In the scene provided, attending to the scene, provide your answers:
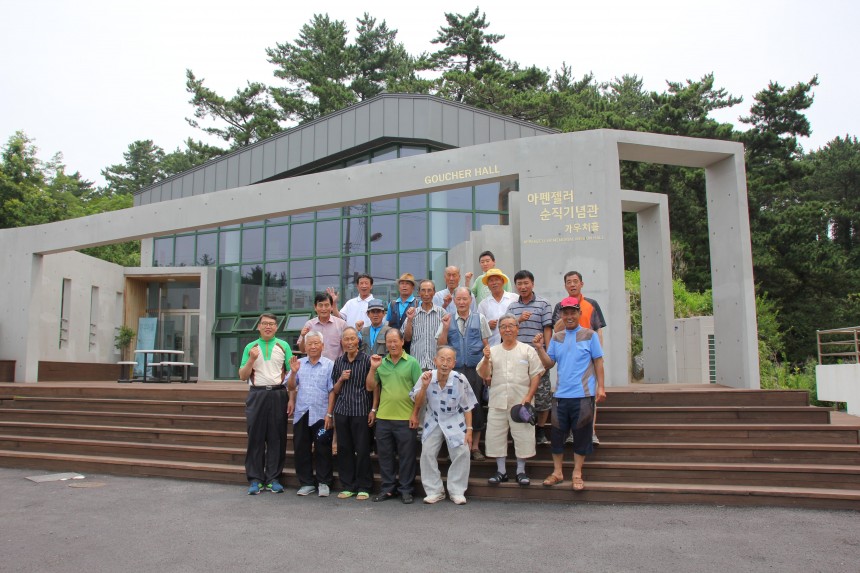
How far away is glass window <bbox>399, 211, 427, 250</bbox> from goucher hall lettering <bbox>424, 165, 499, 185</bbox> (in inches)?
311

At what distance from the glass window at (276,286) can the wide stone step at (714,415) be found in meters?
13.5

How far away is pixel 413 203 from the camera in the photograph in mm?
17469

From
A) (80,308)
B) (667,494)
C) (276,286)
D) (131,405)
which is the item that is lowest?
(667,494)

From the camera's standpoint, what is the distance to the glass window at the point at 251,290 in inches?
757

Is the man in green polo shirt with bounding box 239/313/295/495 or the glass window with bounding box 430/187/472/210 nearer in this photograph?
the man in green polo shirt with bounding box 239/313/295/495

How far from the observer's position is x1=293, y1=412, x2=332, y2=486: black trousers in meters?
6.43

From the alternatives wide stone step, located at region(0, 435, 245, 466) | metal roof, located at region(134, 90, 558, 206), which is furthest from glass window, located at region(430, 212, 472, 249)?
wide stone step, located at region(0, 435, 245, 466)

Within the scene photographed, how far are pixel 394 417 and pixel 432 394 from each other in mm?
430

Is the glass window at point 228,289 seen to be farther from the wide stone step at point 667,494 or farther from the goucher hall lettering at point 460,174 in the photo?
the wide stone step at point 667,494

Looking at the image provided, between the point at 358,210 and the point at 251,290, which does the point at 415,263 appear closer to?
the point at 358,210

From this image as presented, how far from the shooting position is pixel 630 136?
8.35 m

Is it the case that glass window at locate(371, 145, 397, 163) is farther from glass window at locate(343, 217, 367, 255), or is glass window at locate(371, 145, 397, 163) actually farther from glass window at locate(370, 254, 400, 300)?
glass window at locate(370, 254, 400, 300)

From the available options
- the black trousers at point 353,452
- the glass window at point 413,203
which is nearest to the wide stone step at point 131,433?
the black trousers at point 353,452

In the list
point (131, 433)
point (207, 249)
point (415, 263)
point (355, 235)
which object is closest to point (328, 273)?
point (355, 235)
